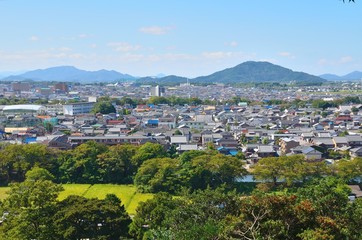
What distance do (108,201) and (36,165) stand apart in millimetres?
7055

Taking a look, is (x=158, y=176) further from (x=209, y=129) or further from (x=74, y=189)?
(x=209, y=129)

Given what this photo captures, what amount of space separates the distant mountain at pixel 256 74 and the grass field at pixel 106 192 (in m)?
120

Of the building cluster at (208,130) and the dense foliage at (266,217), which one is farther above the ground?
the dense foliage at (266,217)

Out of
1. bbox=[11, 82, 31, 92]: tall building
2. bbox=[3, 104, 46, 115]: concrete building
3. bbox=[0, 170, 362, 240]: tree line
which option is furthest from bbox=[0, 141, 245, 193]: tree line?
bbox=[11, 82, 31, 92]: tall building

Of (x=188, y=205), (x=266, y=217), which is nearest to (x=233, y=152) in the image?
(x=188, y=205)

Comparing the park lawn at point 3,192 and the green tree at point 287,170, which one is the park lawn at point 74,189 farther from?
the green tree at point 287,170

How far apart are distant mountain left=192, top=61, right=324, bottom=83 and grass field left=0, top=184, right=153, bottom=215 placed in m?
120

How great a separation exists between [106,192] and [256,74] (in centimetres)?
13245

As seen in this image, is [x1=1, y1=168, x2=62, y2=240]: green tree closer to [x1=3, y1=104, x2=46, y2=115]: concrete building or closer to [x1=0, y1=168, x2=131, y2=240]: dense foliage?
[x1=0, y1=168, x2=131, y2=240]: dense foliage

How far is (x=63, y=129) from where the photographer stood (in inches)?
1092

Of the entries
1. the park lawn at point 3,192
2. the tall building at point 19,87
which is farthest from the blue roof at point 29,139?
the tall building at point 19,87

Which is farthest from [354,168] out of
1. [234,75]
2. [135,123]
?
[234,75]

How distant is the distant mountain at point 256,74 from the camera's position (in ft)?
446

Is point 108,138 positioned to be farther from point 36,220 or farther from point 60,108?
point 60,108
